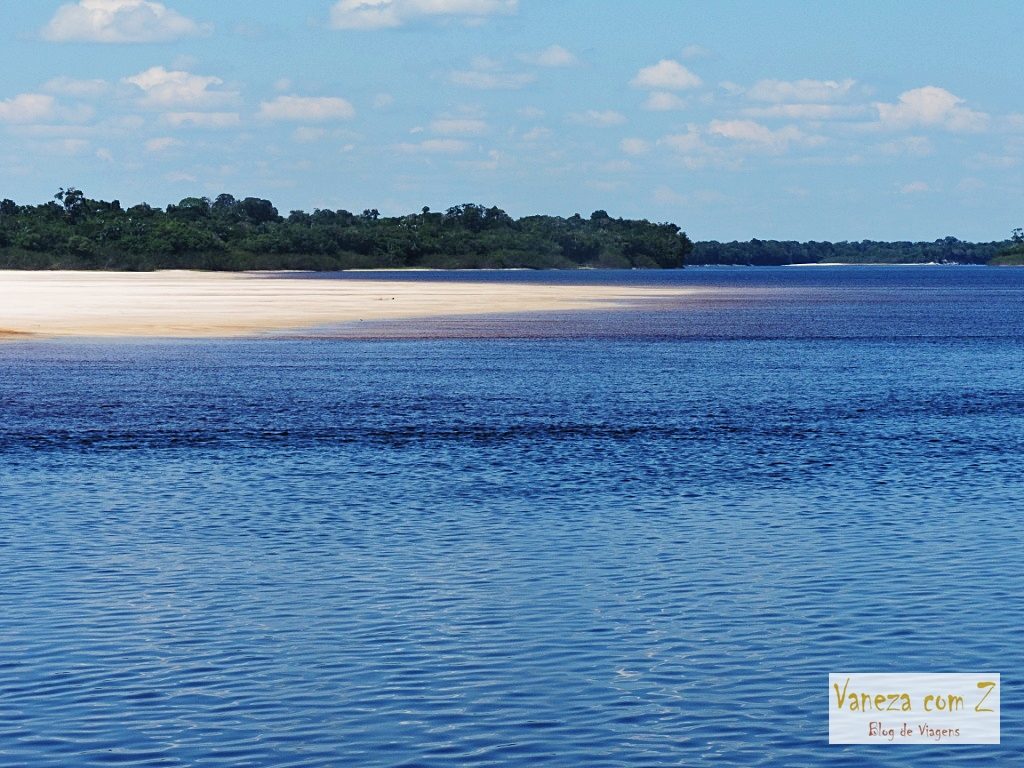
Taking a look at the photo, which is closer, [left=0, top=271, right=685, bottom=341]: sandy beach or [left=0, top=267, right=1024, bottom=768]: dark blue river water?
[left=0, top=267, right=1024, bottom=768]: dark blue river water

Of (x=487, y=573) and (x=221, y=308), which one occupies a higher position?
(x=221, y=308)

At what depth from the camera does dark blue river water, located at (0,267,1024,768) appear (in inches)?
574

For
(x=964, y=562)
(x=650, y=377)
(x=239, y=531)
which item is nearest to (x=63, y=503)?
(x=239, y=531)

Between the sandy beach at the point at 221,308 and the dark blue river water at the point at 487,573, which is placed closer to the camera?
the dark blue river water at the point at 487,573

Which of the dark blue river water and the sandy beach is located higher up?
the sandy beach

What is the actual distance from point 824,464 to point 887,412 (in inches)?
473

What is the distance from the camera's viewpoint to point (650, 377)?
54.7 meters

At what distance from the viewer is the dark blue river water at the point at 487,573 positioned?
574 inches

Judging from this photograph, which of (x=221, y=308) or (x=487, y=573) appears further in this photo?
(x=221, y=308)

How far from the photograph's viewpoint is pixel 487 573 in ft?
68.5

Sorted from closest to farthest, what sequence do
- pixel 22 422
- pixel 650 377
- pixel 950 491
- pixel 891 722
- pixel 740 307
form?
1. pixel 891 722
2. pixel 950 491
3. pixel 22 422
4. pixel 650 377
5. pixel 740 307

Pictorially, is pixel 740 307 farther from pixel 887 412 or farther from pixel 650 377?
pixel 887 412

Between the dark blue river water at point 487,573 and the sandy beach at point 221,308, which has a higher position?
the sandy beach at point 221,308

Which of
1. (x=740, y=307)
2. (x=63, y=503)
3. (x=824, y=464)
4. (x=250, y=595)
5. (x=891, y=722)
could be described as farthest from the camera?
(x=740, y=307)
